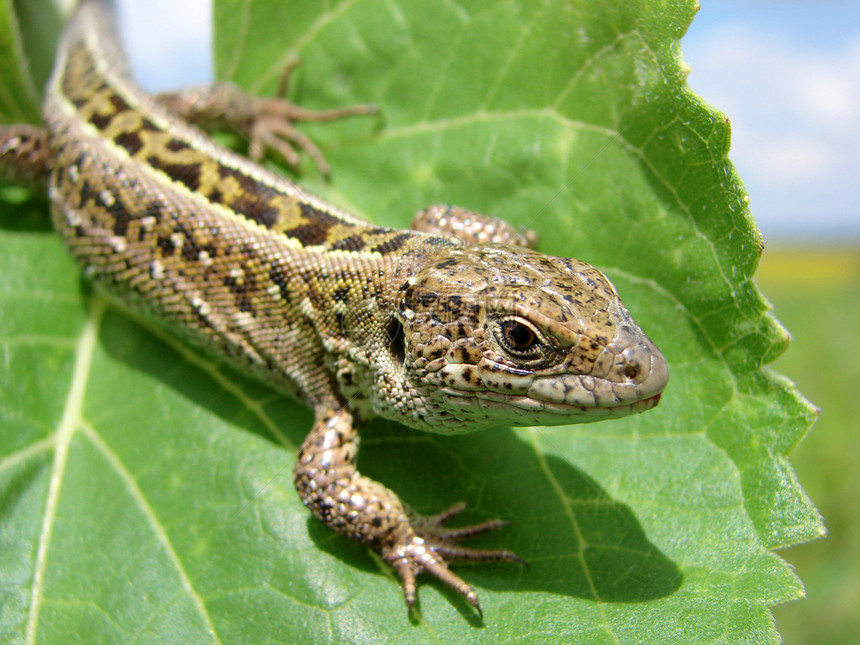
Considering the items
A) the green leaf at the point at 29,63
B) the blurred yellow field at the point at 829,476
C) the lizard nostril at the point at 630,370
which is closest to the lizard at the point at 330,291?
the lizard nostril at the point at 630,370

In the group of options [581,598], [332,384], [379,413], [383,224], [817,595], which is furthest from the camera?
[817,595]

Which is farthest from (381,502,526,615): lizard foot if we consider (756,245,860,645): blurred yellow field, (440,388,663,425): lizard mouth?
(756,245,860,645): blurred yellow field

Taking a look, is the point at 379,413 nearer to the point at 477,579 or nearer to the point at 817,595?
the point at 477,579

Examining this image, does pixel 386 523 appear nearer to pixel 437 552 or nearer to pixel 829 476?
pixel 437 552

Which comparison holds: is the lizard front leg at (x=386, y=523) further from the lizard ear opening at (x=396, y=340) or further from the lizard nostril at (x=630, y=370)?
the lizard nostril at (x=630, y=370)

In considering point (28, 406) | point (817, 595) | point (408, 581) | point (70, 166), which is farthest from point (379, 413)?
point (817, 595)

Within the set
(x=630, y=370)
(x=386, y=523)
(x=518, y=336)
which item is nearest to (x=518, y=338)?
(x=518, y=336)

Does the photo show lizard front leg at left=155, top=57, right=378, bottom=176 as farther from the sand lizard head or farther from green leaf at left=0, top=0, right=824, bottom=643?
the sand lizard head
